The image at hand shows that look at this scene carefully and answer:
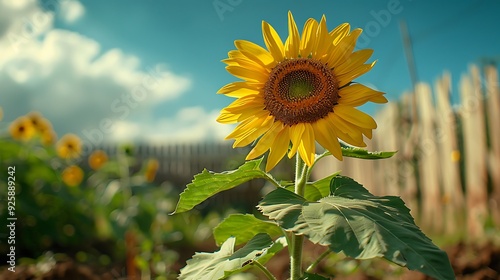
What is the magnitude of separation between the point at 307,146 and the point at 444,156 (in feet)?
20.8

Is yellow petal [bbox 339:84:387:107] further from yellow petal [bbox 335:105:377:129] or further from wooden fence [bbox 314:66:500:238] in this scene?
wooden fence [bbox 314:66:500:238]

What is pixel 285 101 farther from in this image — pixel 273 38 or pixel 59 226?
pixel 59 226

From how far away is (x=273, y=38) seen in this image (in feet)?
4.66

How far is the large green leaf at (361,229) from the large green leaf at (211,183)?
0.50 feet

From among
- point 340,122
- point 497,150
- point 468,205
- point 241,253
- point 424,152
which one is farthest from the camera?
point 424,152

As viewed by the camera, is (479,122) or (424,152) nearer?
(479,122)

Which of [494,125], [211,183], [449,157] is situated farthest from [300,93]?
[449,157]

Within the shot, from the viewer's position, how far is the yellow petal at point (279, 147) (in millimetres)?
1340

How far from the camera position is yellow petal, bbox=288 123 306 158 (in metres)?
1.31

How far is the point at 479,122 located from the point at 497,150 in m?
0.46

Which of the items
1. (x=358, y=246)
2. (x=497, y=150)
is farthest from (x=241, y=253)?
(x=497, y=150)

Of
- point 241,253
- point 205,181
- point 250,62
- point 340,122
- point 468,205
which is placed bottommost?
point 468,205

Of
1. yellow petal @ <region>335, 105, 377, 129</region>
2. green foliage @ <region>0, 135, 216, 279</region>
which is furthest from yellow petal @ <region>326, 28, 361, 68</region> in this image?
green foliage @ <region>0, 135, 216, 279</region>

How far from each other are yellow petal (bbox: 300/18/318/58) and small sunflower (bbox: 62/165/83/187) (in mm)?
4767
